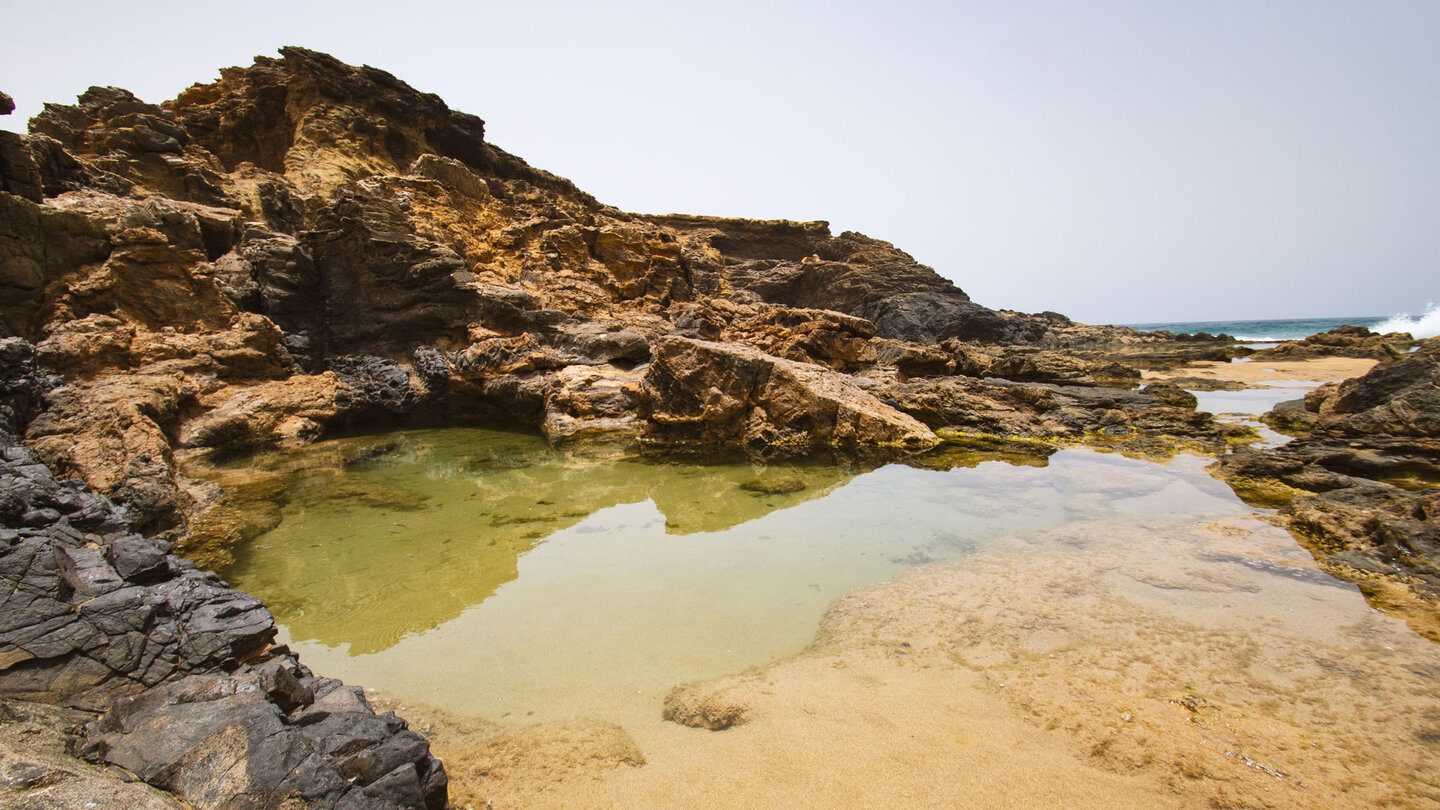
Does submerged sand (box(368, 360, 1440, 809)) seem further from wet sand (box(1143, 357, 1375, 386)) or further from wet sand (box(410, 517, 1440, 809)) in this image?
wet sand (box(1143, 357, 1375, 386))

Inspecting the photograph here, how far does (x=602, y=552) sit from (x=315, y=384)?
9388mm

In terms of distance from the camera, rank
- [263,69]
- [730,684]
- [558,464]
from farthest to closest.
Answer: [263,69], [558,464], [730,684]

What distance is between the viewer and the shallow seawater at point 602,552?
348 centimetres

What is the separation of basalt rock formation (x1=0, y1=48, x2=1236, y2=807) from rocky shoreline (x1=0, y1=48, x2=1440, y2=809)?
3 centimetres

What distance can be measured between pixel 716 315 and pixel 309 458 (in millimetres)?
8482

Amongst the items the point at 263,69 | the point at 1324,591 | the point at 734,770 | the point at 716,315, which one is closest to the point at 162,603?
the point at 734,770

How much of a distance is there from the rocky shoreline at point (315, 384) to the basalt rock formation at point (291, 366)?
3cm

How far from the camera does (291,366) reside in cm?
1170

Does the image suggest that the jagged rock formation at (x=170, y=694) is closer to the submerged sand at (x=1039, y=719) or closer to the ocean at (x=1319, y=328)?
the submerged sand at (x=1039, y=719)

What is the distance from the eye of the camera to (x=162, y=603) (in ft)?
9.06

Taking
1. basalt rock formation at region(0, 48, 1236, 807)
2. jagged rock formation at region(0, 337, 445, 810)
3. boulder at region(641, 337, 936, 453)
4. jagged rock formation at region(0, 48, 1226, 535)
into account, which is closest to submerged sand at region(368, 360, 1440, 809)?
jagged rock formation at region(0, 337, 445, 810)

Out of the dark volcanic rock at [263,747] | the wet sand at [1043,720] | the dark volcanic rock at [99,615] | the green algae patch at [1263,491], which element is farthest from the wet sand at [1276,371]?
the dark volcanic rock at [99,615]

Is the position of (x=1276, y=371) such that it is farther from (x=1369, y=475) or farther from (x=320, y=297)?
(x=320, y=297)

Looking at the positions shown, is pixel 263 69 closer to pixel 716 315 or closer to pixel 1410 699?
pixel 716 315
